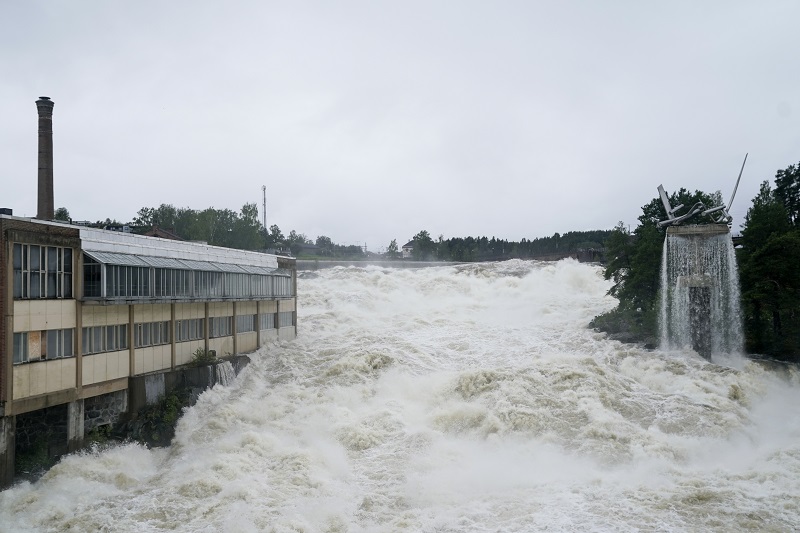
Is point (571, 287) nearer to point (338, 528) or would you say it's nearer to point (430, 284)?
point (430, 284)

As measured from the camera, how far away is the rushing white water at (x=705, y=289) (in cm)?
2844

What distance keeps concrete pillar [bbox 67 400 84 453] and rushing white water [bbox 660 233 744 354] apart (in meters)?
24.8

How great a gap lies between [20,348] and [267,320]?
15.2 metres

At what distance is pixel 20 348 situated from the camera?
1667cm

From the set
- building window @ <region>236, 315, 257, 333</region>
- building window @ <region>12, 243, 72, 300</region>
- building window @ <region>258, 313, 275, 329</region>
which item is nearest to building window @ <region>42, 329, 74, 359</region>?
building window @ <region>12, 243, 72, 300</region>

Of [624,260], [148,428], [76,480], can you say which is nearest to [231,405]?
[148,428]

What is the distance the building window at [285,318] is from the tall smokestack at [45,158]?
458 inches

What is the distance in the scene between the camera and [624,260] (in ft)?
125

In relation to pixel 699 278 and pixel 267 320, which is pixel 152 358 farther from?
pixel 699 278

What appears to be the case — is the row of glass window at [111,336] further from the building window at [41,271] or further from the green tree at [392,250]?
the green tree at [392,250]

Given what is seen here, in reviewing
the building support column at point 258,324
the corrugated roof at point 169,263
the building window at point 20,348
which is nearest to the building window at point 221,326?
the corrugated roof at point 169,263

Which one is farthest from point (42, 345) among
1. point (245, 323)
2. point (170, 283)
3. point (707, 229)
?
point (707, 229)

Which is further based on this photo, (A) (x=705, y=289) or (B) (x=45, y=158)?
(A) (x=705, y=289)

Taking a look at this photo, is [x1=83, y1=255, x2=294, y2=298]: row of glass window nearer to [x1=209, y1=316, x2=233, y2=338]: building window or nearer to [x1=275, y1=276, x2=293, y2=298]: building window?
[x1=275, y1=276, x2=293, y2=298]: building window
